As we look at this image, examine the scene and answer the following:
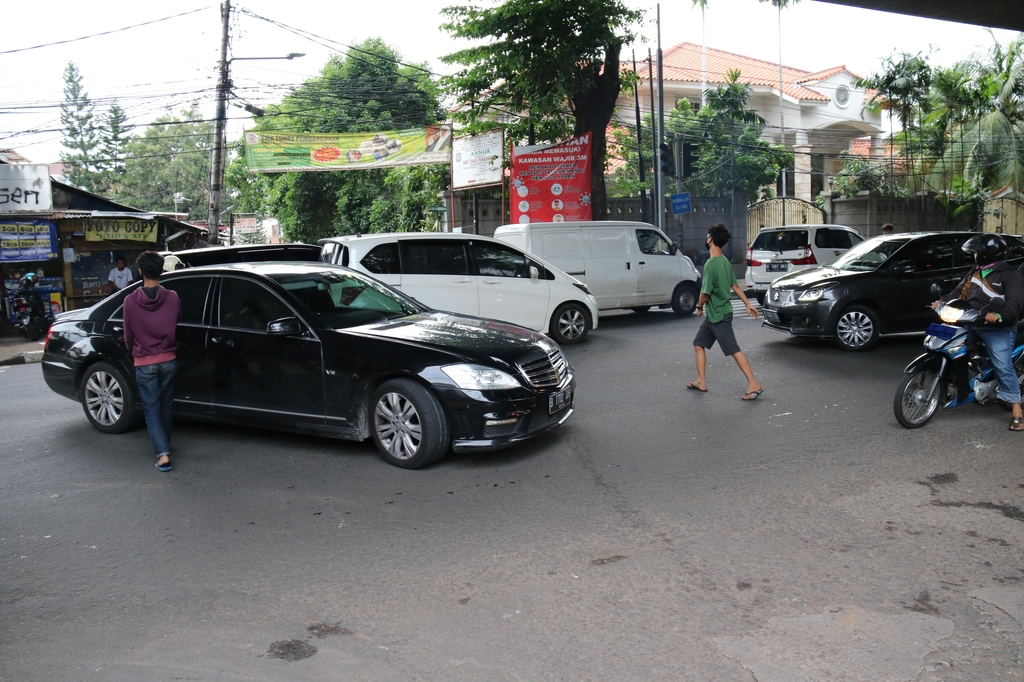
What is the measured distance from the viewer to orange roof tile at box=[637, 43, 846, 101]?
131 ft

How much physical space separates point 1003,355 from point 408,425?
4.83 metres

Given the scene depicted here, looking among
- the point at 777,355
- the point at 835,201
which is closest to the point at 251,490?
the point at 777,355

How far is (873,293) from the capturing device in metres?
11.0

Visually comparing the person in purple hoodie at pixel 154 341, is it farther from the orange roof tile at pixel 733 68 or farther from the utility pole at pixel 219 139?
the orange roof tile at pixel 733 68

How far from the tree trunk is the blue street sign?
210 centimetres

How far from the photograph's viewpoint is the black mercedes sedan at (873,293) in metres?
11.0

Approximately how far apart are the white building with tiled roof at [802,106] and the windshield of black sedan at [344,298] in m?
33.2

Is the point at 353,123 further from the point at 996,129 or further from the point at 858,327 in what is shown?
the point at 858,327

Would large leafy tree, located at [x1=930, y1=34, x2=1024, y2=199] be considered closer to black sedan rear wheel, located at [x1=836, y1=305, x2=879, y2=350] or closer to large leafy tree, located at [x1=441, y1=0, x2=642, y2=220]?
large leafy tree, located at [x1=441, y1=0, x2=642, y2=220]

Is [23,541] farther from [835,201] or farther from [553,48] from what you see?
[835,201]

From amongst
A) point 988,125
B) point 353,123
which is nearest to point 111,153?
point 353,123

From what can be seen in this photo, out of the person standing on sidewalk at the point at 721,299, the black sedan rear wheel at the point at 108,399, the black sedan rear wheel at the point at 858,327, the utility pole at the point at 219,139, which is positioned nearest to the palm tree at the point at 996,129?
the black sedan rear wheel at the point at 858,327

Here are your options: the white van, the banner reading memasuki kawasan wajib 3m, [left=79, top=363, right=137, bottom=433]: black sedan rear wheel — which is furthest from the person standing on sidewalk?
the banner reading memasuki kawasan wajib 3m

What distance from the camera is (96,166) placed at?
6669 cm
